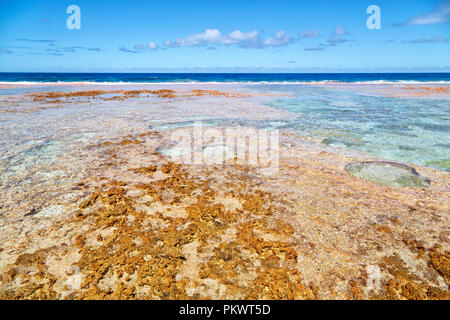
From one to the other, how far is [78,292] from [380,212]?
11.4 ft

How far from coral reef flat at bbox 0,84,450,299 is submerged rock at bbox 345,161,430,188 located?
0.03m

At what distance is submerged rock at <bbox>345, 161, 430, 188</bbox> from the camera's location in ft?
13.8

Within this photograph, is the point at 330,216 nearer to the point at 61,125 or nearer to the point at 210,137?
the point at 210,137

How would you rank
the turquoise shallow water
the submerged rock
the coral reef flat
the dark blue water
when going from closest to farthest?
the coral reef flat → the submerged rock → the turquoise shallow water → the dark blue water

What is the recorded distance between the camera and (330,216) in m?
3.23

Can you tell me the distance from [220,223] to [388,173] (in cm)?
340

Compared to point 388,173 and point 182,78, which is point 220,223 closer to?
point 388,173

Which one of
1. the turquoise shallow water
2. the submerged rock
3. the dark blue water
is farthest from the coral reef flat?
the dark blue water

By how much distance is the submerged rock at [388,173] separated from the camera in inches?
165

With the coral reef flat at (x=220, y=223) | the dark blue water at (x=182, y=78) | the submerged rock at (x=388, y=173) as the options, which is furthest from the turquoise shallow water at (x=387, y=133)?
the dark blue water at (x=182, y=78)

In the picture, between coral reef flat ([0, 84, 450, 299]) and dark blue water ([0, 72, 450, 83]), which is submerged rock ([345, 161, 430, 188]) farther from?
dark blue water ([0, 72, 450, 83])

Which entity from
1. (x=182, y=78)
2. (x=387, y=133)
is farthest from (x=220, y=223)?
(x=182, y=78)

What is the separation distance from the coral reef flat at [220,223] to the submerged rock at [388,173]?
34 millimetres

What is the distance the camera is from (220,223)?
3.06 meters
